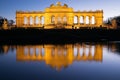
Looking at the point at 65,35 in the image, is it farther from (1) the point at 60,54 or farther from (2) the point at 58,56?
(2) the point at 58,56

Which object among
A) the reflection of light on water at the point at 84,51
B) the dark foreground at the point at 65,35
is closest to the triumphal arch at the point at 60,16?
the dark foreground at the point at 65,35

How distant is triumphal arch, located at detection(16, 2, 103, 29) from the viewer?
319ft

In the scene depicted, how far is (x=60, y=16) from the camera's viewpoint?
98.7 m

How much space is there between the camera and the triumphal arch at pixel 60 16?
9731cm

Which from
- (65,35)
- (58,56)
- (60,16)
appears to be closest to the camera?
(58,56)

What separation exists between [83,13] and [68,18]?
5.48 m

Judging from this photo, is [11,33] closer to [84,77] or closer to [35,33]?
[35,33]

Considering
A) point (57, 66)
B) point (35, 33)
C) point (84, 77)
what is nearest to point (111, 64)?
point (57, 66)

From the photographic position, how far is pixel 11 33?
2276 inches

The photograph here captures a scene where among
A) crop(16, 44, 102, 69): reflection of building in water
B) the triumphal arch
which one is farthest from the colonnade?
the triumphal arch

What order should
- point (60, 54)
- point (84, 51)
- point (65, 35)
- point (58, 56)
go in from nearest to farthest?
point (58, 56)
point (60, 54)
point (84, 51)
point (65, 35)

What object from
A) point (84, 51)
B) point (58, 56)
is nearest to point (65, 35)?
point (84, 51)

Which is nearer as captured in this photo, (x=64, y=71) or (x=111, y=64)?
(x=64, y=71)

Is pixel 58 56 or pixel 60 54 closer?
pixel 58 56
